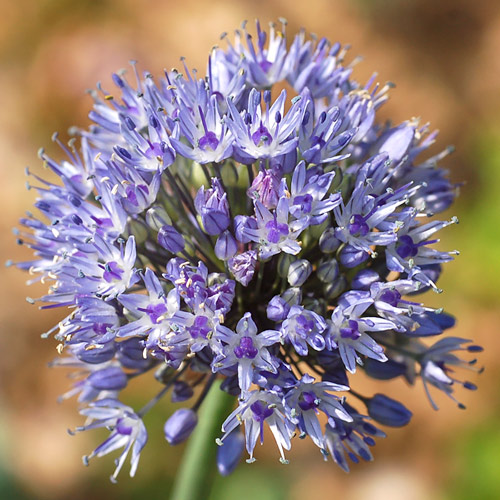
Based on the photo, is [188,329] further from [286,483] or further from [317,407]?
[286,483]

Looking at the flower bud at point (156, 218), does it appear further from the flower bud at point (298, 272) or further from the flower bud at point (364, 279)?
the flower bud at point (364, 279)

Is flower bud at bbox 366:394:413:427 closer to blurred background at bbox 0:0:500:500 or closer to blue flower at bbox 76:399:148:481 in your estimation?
blue flower at bbox 76:399:148:481

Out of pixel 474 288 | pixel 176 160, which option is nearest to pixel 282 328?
pixel 176 160

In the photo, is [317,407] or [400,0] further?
[400,0]

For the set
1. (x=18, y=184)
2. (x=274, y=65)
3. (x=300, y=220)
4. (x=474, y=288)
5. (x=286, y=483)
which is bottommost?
(x=286, y=483)

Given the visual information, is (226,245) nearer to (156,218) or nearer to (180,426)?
(156,218)

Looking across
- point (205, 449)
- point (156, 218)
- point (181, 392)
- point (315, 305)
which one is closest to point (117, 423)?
point (181, 392)

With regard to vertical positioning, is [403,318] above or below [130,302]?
below
